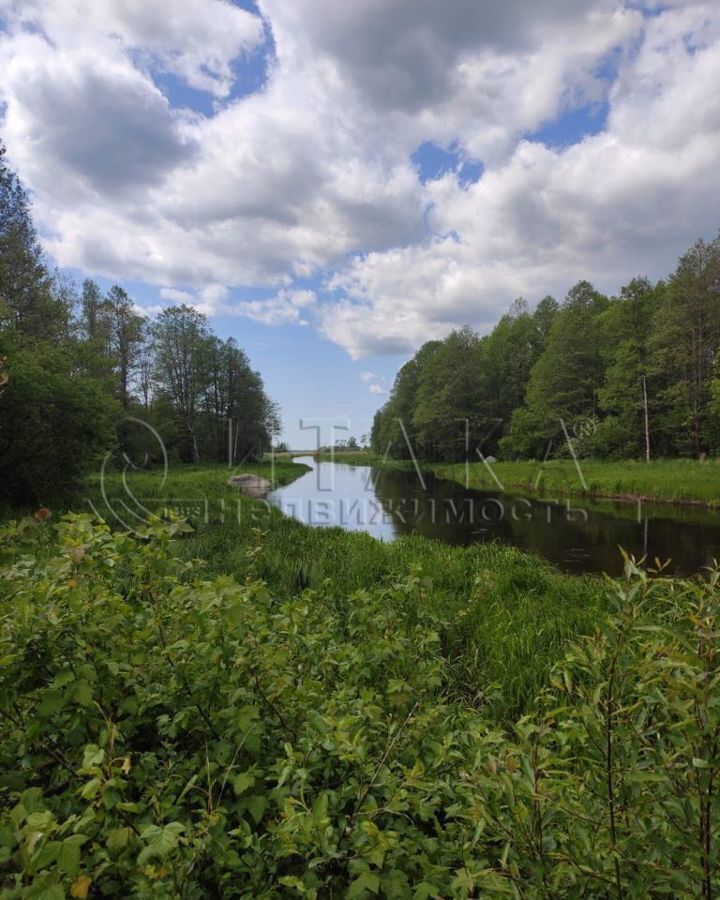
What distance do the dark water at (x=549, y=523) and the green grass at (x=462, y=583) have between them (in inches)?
77.3

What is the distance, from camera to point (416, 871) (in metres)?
1.69

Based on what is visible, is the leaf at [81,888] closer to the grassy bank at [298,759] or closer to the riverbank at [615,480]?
the grassy bank at [298,759]

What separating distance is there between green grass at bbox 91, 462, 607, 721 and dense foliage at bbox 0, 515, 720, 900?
1102mm

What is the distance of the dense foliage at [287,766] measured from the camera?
1.24 metres

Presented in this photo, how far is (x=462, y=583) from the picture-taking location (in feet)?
25.9

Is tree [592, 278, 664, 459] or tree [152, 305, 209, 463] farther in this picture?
A: tree [152, 305, 209, 463]

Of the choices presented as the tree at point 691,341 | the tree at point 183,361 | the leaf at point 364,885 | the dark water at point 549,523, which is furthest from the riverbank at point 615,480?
the tree at point 183,361

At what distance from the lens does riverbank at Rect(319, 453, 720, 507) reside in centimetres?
1998

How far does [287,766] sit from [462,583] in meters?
6.64

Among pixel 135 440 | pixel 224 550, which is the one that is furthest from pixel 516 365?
pixel 224 550

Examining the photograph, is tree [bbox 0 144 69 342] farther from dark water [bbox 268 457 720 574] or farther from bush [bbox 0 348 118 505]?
dark water [bbox 268 457 720 574]

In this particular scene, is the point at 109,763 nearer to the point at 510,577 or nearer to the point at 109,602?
the point at 109,602

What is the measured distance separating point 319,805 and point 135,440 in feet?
108

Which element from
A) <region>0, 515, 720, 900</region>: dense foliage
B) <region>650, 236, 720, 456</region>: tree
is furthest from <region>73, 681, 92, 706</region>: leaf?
<region>650, 236, 720, 456</region>: tree
